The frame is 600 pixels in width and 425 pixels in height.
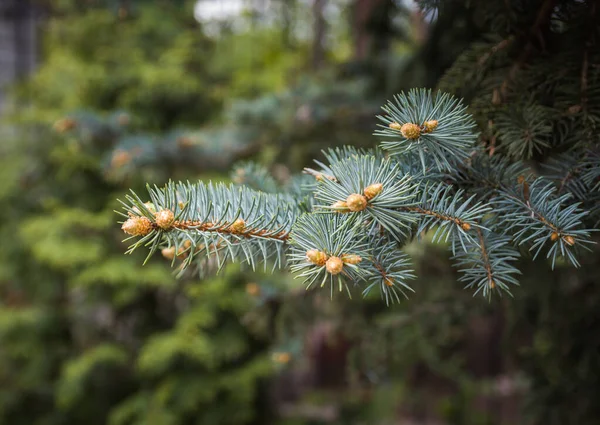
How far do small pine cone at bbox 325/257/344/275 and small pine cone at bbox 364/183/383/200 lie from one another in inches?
3.4

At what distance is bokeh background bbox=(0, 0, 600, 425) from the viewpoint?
5.33 feet

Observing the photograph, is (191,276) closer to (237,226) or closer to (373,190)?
(237,226)

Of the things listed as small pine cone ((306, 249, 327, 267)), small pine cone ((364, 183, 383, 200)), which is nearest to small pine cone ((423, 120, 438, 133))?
small pine cone ((364, 183, 383, 200))

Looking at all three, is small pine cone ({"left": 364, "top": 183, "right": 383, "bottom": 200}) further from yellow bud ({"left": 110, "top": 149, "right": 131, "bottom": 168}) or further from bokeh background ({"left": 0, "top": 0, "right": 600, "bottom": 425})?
yellow bud ({"left": 110, "top": 149, "right": 131, "bottom": 168})

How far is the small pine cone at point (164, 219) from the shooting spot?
61cm

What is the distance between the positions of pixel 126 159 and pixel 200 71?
96 centimetres

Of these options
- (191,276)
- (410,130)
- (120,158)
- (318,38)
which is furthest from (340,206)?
(318,38)

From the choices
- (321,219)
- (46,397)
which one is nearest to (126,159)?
(321,219)

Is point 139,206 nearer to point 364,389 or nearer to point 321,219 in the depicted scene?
point 321,219

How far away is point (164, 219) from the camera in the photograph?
0.61 m

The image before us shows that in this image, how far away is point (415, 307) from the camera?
1.71 metres

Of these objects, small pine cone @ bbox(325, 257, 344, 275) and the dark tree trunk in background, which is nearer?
small pine cone @ bbox(325, 257, 344, 275)

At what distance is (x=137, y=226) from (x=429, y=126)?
1.30ft

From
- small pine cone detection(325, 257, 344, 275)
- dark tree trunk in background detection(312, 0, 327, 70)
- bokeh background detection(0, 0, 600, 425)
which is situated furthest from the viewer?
dark tree trunk in background detection(312, 0, 327, 70)
